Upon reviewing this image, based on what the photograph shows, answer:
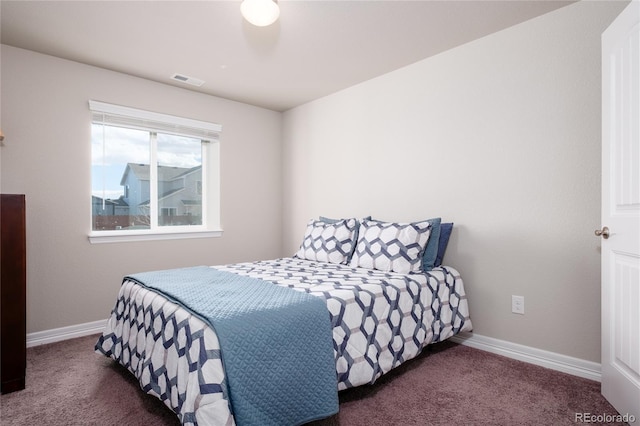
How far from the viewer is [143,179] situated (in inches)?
135

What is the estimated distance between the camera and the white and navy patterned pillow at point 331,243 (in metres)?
2.83

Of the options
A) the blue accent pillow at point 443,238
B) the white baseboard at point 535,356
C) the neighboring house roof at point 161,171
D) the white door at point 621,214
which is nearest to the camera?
the white door at point 621,214

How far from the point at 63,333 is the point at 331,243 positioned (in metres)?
2.29

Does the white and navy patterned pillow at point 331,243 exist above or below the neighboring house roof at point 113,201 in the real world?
below

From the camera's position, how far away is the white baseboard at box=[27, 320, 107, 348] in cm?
269

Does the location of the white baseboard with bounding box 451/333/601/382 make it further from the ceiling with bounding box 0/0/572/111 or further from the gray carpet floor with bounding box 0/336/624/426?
the ceiling with bounding box 0/0/572/111

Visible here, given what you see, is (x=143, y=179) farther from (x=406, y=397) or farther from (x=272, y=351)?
(x=406, y=397)

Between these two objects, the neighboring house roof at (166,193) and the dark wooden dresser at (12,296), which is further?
the neighboring house roof at (166,193)

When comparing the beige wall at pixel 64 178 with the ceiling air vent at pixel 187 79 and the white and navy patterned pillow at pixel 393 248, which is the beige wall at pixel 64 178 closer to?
the ceiling air vent at pixel 187 79

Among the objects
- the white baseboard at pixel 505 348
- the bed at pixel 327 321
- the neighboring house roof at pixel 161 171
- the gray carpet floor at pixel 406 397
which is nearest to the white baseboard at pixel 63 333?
the white baseboard at pixel 505 348

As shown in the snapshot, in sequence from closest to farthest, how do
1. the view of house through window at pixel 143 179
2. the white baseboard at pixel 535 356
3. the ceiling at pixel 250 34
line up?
the white baseboard at pixel 535 356
the ceiling at pixel 250 34
the view of house through window at pixel 143 179

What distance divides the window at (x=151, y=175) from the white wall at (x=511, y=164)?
5.80 feet

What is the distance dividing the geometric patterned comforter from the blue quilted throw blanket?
52mm

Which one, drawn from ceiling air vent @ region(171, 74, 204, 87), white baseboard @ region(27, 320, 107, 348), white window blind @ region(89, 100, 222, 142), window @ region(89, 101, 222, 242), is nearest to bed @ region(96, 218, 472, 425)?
white baseboard @ region(27, 320, 107, 348)
